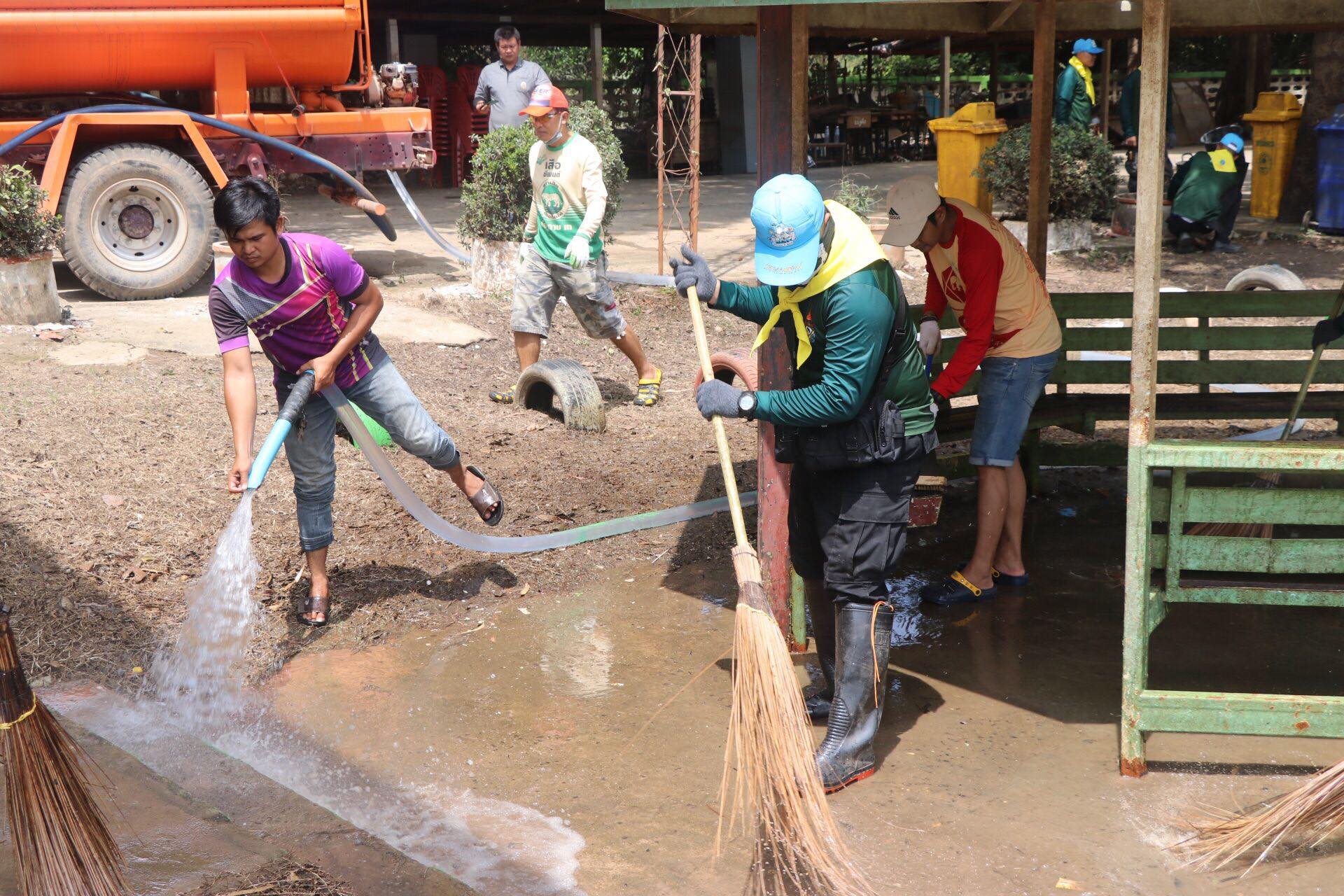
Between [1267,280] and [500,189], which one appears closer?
[1267,280]

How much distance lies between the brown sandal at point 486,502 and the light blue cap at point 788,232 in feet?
6.79

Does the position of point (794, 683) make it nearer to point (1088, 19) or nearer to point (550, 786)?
point (550, 786)

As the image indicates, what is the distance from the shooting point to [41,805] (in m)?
2.64

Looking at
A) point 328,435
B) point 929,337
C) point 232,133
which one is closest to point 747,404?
point 929,337

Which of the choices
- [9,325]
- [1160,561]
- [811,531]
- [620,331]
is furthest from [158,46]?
[1160,561]

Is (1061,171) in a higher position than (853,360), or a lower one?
higher

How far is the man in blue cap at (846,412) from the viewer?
3.32 metres

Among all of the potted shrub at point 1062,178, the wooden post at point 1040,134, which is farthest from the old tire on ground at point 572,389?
the potted shrub at point 1062,178

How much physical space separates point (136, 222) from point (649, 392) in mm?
4412

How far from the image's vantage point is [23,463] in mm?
5543

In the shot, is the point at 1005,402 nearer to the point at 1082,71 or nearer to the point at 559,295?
the point at 559,295

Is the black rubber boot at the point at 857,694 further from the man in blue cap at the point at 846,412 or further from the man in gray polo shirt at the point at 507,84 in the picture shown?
the man in gray polo shirt at the point at 507,84

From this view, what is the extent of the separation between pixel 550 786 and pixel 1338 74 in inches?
493

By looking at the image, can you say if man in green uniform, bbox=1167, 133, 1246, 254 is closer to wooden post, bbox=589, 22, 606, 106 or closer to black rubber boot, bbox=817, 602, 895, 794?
wooden post, bbox=589, 22, 606, 106
